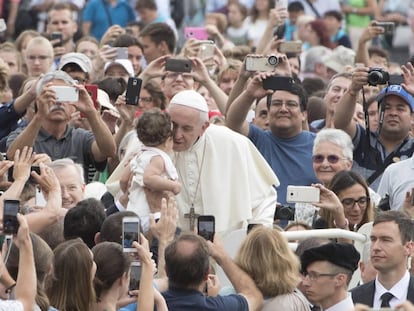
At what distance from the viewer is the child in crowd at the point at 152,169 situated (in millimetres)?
11352

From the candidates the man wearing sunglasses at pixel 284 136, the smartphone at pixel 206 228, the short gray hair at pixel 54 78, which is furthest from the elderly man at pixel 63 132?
the smartphone at pixel 206 228

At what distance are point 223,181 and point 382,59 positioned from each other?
637 cm

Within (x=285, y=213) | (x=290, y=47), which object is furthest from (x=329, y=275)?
(x=290, y=47)

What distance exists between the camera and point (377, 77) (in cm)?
1231

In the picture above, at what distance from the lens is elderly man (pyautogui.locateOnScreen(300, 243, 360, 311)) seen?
9852mm

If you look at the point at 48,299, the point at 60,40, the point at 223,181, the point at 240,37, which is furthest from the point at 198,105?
the point at 240,37

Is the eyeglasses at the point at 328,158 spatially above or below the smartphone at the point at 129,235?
below

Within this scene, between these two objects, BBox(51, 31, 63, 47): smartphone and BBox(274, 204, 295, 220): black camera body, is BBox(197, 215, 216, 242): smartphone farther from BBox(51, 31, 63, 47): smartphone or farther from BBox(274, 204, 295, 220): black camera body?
BBox(51, 31, 63, 47): smartphone

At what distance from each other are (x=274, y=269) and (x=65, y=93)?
305 centimetres

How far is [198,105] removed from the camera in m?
11.8

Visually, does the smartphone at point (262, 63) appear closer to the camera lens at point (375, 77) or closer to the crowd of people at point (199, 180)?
the crowd of people at point (199, 180)

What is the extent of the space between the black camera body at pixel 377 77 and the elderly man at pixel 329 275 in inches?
101

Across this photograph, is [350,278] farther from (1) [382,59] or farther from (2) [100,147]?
(1) [382,59]

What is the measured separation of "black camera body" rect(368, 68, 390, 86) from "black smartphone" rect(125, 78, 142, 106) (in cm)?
179
